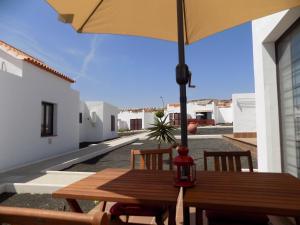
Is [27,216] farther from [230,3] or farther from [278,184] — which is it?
[230,3]

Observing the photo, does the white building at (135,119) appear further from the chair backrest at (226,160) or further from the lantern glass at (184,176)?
the lantern glass at (184,176)

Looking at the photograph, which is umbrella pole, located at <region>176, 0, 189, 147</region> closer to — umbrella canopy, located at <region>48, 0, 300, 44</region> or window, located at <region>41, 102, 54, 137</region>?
umbrella canopy, located at <region>48, 0, 300, 44</region>

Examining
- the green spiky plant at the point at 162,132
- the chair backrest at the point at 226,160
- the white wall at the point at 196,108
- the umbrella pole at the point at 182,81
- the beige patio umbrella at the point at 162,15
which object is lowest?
the chair backrest at the point at 226,160

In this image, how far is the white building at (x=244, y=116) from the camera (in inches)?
599

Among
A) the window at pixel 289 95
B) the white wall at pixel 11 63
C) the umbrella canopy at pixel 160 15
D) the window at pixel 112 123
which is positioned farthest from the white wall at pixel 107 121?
the umbrella canopy at pixel 160 15

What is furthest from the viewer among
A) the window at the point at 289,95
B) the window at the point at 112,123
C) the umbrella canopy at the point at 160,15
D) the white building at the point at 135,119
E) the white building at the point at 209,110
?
the white building at the point at 209,110

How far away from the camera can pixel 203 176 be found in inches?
87.5

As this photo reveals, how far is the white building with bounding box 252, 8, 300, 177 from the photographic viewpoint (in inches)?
138

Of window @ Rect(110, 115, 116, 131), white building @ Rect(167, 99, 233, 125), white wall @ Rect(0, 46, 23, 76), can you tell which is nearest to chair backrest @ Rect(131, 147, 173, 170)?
white wall @ Rect(0, 46, 23, 76)

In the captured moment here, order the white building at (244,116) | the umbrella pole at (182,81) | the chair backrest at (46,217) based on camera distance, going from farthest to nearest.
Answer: the white building at (244,116)
the umbrella pole at (182,81)
the chair backrest at (46,217)

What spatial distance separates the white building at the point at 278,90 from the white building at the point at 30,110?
20.1 feet

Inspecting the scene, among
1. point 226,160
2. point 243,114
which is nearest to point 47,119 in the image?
point 226,160

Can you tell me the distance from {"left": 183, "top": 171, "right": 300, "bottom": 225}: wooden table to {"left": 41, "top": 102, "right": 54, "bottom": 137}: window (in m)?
8.01

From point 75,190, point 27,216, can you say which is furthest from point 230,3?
point 27,216
